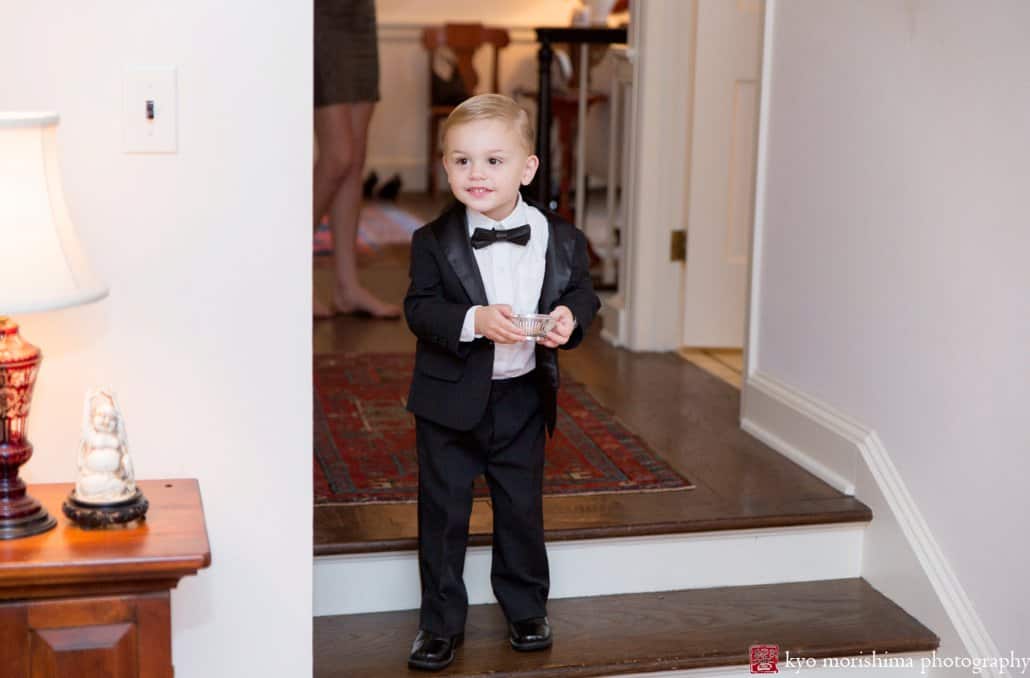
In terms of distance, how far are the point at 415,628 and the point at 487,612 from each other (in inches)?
6.2

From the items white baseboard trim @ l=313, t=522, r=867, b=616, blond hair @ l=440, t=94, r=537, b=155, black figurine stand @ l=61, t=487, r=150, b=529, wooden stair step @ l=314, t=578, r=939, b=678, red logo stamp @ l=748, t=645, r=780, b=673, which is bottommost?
red logo stamp @ l=748, t=645, r=780, b=673

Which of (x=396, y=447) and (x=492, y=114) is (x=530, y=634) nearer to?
(x=396, y=447)

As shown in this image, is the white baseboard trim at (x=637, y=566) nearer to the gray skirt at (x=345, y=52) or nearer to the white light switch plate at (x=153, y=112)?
the white light switch plate at (x=153, y=112)

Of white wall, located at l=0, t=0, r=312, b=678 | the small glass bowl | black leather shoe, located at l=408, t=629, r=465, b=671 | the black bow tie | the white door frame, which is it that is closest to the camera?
white wall, located at l=0, t=0, r=312, b=678

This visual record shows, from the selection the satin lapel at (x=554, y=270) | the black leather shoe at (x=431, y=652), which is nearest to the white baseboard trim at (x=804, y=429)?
the satin lapel at (x=554, y=270)

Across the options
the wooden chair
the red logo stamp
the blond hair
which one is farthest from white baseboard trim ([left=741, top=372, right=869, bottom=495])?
the wooden chair

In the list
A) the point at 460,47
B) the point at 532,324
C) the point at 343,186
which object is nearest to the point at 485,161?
the point at 532,324

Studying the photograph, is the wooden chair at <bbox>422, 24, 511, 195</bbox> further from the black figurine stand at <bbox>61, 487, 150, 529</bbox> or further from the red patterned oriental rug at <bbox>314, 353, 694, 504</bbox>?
the black figurine stand at <bbox>61, 487, 150, 529</bbox>

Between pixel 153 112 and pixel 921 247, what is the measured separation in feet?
5.14

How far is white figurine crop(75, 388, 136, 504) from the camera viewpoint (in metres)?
1.82

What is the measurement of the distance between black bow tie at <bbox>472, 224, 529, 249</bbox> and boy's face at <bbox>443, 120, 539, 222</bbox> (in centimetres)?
4

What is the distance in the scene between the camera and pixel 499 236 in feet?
7.64

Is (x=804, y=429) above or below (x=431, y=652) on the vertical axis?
above

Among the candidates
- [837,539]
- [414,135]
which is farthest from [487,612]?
[414,135]
